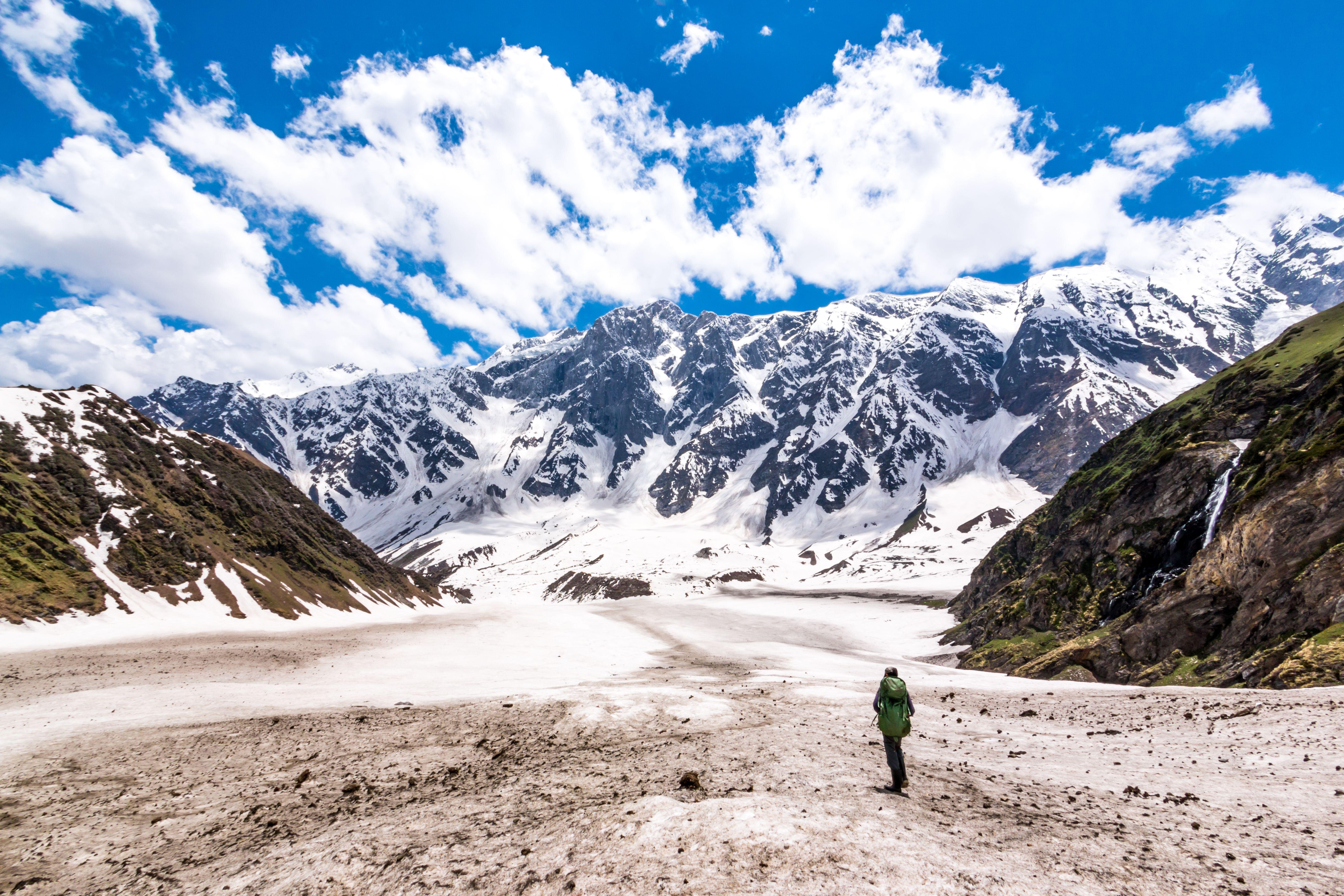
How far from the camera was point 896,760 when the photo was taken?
11172mm

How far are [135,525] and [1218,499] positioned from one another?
97.9m

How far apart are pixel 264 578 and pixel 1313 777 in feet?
289

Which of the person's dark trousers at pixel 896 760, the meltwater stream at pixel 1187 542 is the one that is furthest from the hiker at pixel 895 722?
the meltwater stream at pixel 1187 542

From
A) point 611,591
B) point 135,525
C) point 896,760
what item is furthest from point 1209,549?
point 611,591

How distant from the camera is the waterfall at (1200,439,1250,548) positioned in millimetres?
33438

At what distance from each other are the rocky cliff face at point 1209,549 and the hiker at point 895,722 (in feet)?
64.4

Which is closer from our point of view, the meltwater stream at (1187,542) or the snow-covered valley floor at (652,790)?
the snow-covered valley floor at (652,790)

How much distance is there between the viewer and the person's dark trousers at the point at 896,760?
436 inches

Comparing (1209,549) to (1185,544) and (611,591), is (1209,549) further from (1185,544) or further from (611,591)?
(611,591)

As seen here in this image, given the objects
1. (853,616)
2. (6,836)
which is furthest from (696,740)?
(853,616)

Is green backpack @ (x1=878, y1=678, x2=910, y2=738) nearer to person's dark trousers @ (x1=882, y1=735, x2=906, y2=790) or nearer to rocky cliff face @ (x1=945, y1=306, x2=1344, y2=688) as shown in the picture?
person's dark trousers @ (x1=882, y1=735, x2=906, y2=790)

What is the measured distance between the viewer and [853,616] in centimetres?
11944

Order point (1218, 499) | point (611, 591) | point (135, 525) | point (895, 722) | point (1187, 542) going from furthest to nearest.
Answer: point (611, 591)
point (135, 525)
point (1187, 542)
point (1218, 499)
point (895, 722)

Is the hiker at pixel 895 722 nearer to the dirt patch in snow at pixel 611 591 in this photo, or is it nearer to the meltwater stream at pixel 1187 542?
the meltwater stream at pixel 1187 542
